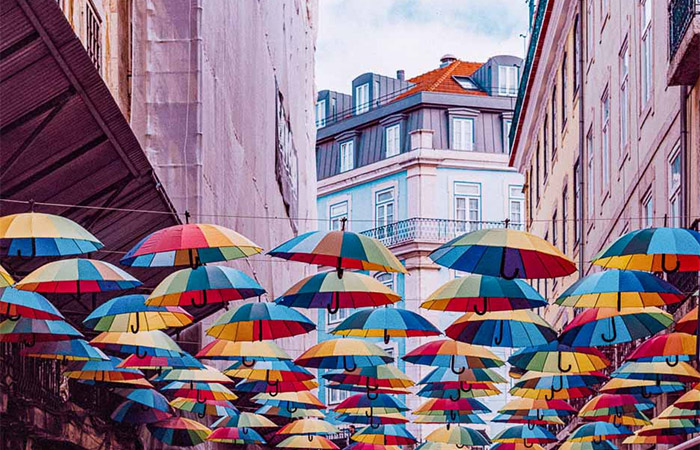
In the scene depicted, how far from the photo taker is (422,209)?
6788cm

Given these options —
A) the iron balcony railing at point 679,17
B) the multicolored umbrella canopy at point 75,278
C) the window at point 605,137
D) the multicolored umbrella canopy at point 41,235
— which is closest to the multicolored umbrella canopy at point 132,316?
the multicolored umbrella canopy at point 75,278

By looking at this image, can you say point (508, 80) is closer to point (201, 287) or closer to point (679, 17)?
point (679, 17)

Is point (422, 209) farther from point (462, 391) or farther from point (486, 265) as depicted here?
point (486, 265)

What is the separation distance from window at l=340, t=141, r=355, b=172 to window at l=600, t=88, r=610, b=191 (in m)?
37.8

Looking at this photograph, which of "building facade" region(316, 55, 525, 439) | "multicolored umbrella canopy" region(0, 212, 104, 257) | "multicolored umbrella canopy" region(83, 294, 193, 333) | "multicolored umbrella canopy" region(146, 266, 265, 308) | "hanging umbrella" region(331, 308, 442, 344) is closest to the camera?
"multicolored umbrella canopy" region(0, 212, 104, 257)

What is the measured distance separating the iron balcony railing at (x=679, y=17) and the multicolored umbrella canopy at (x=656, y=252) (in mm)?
5626

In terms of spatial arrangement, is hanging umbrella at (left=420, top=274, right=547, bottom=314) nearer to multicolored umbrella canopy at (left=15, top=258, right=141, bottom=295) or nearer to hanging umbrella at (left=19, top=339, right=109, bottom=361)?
multicolored umbrella canopy at (left=15, top=258, right=141, bottom=295)

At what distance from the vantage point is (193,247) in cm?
1647

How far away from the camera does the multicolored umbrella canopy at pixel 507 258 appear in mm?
16750

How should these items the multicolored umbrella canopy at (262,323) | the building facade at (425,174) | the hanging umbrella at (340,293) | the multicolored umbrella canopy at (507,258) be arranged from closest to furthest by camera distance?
1. the multicolored umbrella canopy at (507,258)
2. the hanging umbrella at (340,293)
3. the multicolored umbrella canopy at (262,323)
4. the building facade at (425,174)

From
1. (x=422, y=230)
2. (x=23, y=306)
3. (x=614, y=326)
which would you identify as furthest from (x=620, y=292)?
(x=422, y=230)

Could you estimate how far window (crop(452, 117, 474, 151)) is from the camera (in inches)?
2734

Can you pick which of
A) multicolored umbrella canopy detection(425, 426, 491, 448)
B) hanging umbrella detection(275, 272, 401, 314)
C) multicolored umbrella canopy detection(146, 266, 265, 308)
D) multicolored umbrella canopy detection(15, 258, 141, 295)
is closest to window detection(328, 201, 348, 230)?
multicolored umbrella canopy detection(425, 426, 491, 448)

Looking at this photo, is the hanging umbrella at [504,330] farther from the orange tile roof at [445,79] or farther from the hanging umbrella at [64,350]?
the orange tile roof at [445,79]
